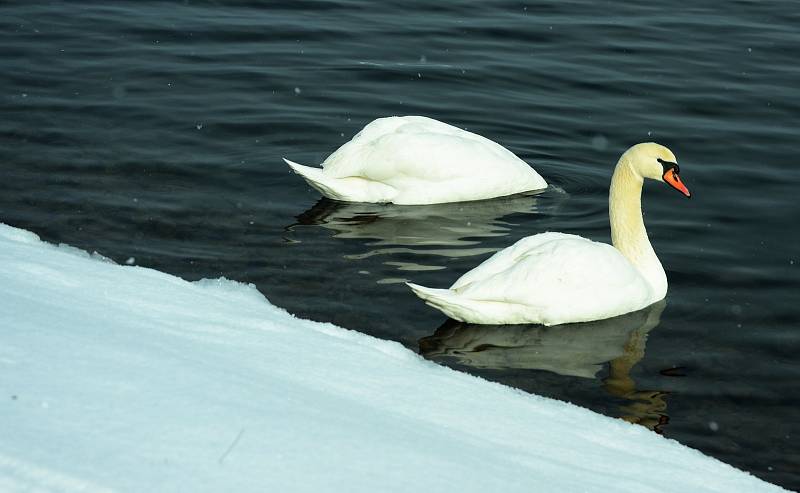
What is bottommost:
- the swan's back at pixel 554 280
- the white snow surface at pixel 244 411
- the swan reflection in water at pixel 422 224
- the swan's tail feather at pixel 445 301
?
the swan reflection in water at pixel 422 224

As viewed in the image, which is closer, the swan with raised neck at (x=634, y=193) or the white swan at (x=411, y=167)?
the swan with raised neck at (x=634, y=193)

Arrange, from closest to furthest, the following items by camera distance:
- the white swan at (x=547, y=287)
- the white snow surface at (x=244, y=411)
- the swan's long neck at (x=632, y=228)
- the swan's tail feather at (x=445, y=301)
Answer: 1. the white snow surface at (x=244, y=411)
2. the swan's tail feather at (x=445, y=301)
3. the white swan at (x=547, y=287)
4. the swan's long neck at (x=632, y=228)

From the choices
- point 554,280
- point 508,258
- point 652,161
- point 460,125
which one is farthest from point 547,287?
point 460,125

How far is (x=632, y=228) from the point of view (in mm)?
9016

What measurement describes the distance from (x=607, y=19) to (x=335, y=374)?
42.2ft

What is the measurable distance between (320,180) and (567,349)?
10.2 feet

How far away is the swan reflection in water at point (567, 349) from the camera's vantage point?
738 cm

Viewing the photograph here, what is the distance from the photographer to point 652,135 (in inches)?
505

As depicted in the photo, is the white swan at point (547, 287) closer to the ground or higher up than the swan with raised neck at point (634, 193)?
closer to the ground

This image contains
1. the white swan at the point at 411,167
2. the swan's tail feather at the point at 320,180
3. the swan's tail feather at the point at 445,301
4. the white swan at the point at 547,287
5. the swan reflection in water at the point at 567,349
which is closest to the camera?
the swan reflection in water at the point at 567,349

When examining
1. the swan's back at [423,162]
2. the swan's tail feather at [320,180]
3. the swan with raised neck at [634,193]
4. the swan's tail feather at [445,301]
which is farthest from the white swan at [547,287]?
the swan's tail feather at [320,180]

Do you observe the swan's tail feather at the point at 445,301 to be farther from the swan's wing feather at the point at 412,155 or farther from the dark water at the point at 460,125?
the swan's wing feather at the point at 412,155

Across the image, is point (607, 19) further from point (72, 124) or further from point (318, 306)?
point (318, 306)

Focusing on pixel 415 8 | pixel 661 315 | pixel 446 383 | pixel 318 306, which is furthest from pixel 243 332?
pixel 415 8
